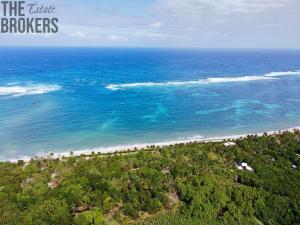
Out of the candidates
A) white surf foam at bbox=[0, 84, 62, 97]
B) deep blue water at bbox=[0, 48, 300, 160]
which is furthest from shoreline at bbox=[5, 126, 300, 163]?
white surf foam at bbox=[0, 84, 62, 97]

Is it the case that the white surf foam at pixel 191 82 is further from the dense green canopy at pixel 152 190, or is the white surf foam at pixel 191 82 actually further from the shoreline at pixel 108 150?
the dense green canopy at pixel 152 190

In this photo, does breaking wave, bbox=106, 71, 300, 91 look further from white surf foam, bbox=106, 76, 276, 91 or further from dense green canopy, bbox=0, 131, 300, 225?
dense green canopy, bbox=0, 131, 300, 225

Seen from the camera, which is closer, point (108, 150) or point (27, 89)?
point (108, 150)

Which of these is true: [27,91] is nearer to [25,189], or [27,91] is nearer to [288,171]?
[25,189]

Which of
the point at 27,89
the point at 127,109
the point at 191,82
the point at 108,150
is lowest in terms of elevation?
the point at 108,150

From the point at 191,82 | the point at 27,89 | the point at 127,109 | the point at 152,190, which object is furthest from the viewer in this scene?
the point at 191,82

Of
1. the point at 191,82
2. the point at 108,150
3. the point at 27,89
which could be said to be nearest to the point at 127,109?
the point at 108,150

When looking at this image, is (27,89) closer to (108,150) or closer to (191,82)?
(108,150)

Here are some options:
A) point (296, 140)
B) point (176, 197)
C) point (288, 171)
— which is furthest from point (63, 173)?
point (296, 140)

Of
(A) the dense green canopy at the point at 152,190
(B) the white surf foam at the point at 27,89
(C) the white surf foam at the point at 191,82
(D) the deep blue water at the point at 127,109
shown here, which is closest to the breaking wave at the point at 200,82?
(C) the white surf foam at the point at 191,82
